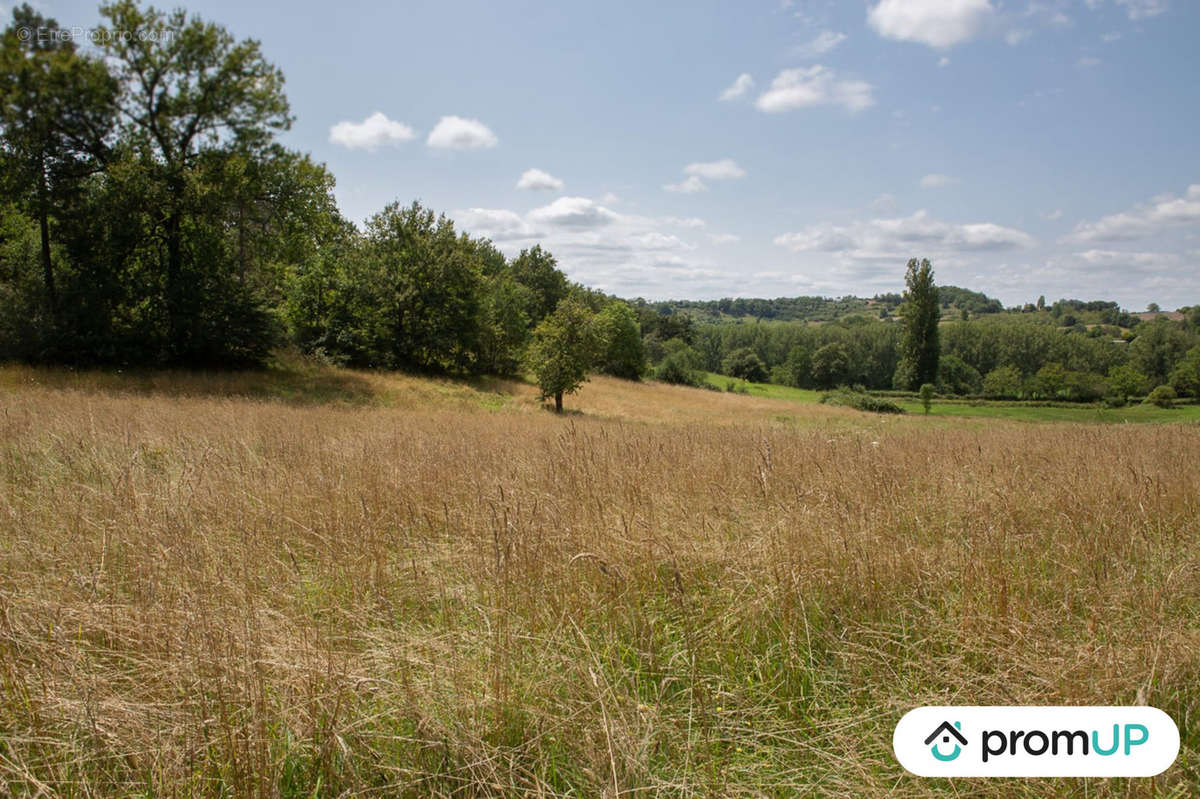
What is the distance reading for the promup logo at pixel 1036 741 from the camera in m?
1.81

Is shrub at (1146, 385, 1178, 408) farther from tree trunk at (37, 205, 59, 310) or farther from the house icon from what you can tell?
tree trunk at (37, 205, 59, 310)

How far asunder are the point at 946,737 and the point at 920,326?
3271 inches

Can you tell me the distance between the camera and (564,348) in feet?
85.8

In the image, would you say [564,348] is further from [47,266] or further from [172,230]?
[47,266]

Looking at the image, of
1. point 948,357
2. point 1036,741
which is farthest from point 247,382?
point 948,357

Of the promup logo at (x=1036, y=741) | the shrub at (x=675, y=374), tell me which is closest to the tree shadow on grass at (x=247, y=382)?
the promup logo at (x=1036, y=741)

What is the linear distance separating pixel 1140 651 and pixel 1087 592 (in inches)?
23.1

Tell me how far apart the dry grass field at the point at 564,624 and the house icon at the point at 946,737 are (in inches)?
4.5

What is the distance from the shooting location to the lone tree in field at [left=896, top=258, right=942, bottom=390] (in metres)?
71.9

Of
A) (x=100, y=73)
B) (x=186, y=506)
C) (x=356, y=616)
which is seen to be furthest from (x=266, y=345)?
(x=356, y=616)

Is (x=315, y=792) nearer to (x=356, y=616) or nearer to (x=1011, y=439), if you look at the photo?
(x=356, y=616)

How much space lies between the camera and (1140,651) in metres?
2.22

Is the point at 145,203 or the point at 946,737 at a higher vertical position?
the point at 145,203

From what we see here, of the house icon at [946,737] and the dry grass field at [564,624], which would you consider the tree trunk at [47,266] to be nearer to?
the dry grass field at [564,624]
